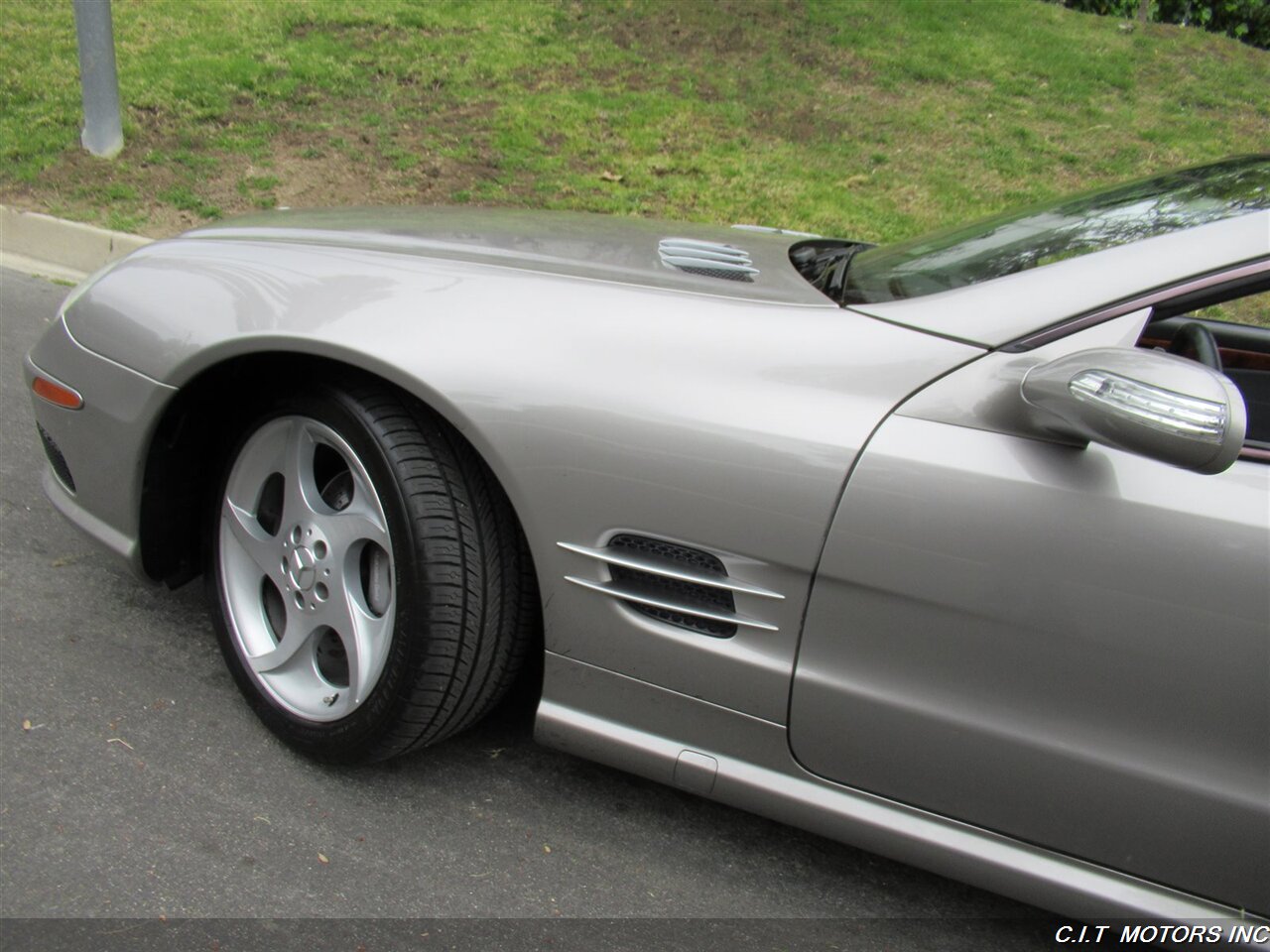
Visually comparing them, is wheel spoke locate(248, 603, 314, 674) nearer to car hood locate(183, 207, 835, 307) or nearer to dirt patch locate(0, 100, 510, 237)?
car hood locate(183, 207, 835, 307)

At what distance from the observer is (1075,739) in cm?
181

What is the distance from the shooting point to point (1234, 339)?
8.61 ft

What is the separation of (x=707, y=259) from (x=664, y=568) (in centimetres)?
73

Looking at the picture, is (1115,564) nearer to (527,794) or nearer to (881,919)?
(881,919)

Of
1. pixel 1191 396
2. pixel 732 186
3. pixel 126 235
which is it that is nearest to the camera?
pixel 1191 396

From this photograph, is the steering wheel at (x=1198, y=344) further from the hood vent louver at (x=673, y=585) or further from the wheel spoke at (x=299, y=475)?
the wheel spoke at (x=299, y=475)

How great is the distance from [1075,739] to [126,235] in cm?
565

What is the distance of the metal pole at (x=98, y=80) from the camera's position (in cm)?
645

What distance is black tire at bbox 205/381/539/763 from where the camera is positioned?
2107 mm

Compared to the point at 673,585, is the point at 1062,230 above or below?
above

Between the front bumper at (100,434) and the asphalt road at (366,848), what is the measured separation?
0.36 metres

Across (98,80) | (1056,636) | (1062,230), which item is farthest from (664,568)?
(98,80)

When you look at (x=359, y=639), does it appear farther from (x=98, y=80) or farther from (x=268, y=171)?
(x=98, y=80)

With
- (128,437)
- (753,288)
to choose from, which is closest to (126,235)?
(128,437)
